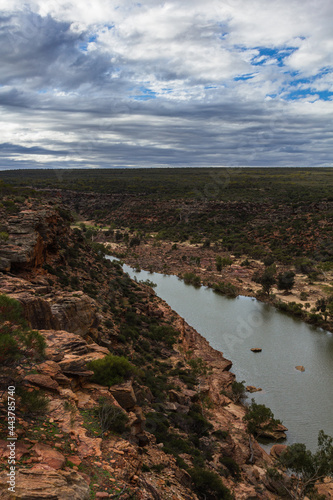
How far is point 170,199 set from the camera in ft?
278

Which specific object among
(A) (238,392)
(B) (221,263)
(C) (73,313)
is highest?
(C) (73,313)

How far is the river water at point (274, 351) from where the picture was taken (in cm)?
1988

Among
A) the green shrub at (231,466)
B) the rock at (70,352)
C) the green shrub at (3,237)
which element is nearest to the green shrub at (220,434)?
the green shrub at (231,466)

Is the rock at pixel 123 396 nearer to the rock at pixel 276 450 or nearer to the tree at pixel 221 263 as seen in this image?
the rock at pixel 276 450

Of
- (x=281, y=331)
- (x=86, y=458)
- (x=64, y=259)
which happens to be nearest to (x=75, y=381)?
(x=86, y=458)

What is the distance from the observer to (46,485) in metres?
5.46

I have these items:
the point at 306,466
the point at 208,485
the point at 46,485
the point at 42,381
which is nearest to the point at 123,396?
the point at 42,381

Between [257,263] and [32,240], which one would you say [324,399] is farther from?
[257,263]

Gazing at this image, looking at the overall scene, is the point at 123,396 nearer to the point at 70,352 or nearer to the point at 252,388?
the point at 70,352

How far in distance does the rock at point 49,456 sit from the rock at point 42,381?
192 cm

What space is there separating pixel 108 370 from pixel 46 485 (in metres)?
5.54

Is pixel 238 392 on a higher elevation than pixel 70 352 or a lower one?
lower

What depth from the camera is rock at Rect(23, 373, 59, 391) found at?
8.48 metres

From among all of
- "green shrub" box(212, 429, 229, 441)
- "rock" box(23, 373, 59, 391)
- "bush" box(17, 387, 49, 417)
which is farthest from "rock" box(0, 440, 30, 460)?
"green shrub" box(212, 429, 229, 441)
